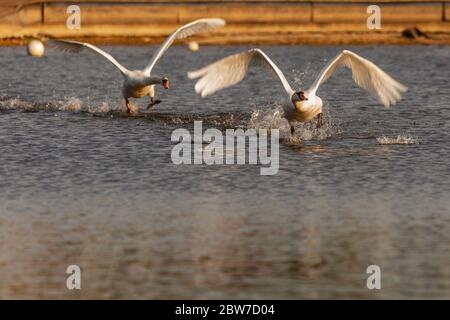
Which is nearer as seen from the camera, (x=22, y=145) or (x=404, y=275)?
(x=404, y=275)

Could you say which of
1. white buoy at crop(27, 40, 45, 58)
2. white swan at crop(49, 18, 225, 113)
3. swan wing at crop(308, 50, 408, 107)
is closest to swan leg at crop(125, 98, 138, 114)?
white swan at crop(49, 18, 225, 113)

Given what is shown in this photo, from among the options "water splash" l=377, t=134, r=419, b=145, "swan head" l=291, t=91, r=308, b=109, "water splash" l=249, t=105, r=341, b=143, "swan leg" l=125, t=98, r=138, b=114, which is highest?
"swan head" l=291, t=91, r=308, b=109

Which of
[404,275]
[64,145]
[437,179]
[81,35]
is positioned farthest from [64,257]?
[81,35]

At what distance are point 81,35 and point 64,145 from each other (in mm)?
23087

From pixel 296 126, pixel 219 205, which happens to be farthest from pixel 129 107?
pixel 219 205

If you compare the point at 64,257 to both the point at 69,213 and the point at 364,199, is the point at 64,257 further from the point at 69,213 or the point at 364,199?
the point at 364,199

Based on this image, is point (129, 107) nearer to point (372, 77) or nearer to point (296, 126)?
point (296, 126)

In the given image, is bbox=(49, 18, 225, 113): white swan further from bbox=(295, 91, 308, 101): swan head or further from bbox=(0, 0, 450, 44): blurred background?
bbox=(0, 0, 450, 44): blurred background

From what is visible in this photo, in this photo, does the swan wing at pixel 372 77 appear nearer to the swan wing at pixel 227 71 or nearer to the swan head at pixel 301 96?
the swan head at pixel 301 96

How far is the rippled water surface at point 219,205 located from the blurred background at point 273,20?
654 inches

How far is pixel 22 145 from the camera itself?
22453 mm

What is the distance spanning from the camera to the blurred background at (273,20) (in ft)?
152

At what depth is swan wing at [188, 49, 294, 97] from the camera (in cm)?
2227

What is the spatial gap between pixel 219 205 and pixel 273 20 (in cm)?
3047
